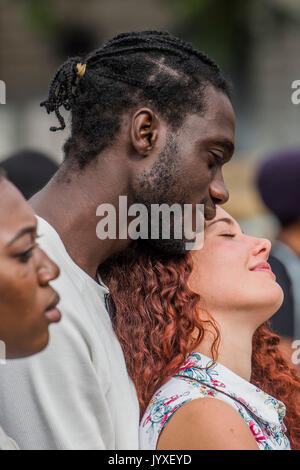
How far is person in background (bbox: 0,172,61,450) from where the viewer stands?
1.54 m

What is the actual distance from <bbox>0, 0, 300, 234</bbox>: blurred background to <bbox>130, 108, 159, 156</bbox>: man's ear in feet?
29.5

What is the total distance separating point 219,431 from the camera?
1984 mm

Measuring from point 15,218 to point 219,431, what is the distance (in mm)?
832

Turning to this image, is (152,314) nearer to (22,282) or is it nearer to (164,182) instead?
(164,182)

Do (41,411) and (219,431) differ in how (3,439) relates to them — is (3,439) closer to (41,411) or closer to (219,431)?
(41,411)

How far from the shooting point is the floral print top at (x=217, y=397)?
82.4 inches

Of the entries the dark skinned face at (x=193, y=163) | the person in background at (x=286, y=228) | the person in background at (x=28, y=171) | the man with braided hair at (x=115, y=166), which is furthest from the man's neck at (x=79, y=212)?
the person in background at (x=28, y=171)

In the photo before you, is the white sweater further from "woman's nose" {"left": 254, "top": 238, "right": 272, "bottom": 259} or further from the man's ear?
"woman's nose" {"left": 254, "top": 238, "right": 272, "bottom": 259}

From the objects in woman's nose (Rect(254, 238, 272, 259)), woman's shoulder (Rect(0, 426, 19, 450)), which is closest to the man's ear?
woman's nose (Rect(254, 238, 272, 259))

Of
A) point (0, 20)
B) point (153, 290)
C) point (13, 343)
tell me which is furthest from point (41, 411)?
point (0, 20)

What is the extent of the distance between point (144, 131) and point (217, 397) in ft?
2.57

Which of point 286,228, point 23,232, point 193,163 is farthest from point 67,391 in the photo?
point 286,228

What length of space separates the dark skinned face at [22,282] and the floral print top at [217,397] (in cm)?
61

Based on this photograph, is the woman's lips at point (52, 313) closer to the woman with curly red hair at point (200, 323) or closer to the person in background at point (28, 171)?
the woman with curly red hair at point (200, 323)
